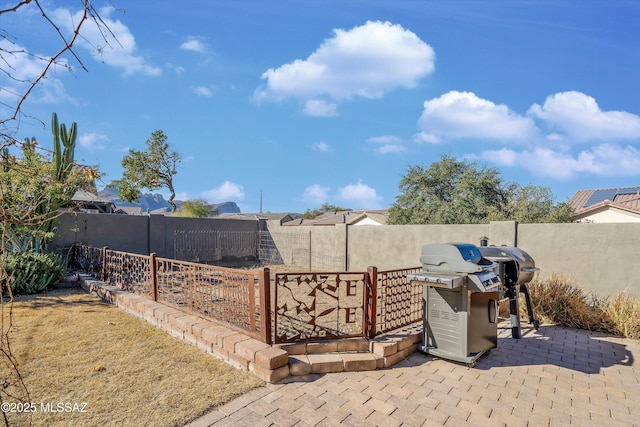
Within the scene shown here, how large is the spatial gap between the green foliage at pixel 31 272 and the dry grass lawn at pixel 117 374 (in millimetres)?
2067

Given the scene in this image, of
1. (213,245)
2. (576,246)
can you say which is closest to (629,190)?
(576,246)

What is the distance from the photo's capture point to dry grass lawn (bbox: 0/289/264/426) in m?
2.71

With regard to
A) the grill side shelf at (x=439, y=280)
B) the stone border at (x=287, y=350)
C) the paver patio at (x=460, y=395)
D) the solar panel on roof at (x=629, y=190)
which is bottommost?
the paver patio at (x=460, y=395)

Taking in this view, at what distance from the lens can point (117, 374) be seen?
11.1 ft

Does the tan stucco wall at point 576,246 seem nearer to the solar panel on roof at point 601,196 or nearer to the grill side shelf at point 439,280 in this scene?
the grill side shelf at point 439,280

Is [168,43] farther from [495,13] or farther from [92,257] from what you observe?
[92,257]

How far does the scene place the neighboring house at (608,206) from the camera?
50.0ft

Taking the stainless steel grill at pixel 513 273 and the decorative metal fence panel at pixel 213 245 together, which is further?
the decorative metal fence panel at pixel 213 245

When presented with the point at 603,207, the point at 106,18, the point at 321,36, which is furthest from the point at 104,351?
the point at 603,207

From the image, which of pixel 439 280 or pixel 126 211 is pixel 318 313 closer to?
pixel 439 280

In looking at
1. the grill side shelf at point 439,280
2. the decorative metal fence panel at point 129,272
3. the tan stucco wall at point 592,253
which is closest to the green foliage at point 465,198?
the tan stucco wall at point 592,253

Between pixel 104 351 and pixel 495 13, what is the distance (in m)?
7.69

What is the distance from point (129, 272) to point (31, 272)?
2303mm

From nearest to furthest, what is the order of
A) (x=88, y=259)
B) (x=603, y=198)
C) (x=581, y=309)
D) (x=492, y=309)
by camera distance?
1. (x=492, y=309)
2. (x=581, y=309)
3. (x=88, y=259)
4. (x=603, y=198)
